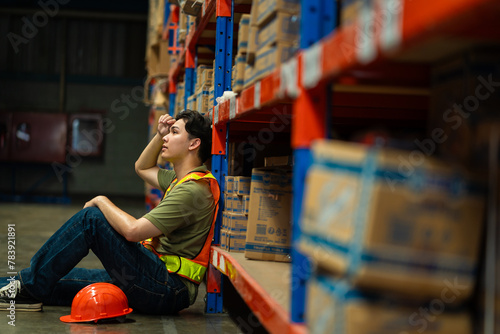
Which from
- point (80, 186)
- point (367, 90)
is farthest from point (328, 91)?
point (80, 186)

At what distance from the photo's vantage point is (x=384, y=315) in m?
1.36

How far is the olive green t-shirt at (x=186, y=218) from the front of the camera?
3322mm

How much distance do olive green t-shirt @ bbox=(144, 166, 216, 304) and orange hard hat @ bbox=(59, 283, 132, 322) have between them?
0.41 m

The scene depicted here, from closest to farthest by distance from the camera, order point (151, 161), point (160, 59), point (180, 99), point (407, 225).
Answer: point (407, 225), point (151, 161), point (180, 99), point (160, 59)

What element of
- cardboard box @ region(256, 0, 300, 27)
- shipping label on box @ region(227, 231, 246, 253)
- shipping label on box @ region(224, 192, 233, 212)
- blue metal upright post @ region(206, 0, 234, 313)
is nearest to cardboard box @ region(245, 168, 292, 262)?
shipping label on box @ region(227, 231, 246, 253)

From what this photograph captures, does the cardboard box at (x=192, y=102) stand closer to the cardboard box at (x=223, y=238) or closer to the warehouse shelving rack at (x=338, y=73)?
the cardboard box at (x=223, y=238)

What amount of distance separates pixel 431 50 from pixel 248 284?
143cm

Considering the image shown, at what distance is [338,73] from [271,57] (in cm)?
79

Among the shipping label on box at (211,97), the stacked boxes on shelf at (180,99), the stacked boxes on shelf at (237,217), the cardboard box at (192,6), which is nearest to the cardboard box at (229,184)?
the stacked boxes on shelf at (237,217)

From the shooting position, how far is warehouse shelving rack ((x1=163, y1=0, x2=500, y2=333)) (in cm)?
121

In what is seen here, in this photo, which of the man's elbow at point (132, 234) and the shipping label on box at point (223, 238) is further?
the shipping label on box at point (223, 238)

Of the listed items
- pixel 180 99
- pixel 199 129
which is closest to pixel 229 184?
pixel 199 129

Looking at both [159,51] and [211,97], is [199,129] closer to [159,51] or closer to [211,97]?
[211,97]

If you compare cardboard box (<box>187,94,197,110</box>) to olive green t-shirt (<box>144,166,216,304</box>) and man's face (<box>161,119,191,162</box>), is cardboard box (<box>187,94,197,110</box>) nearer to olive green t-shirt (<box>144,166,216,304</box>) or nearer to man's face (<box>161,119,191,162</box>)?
man's face (<box>161,119,191,162</box>)
